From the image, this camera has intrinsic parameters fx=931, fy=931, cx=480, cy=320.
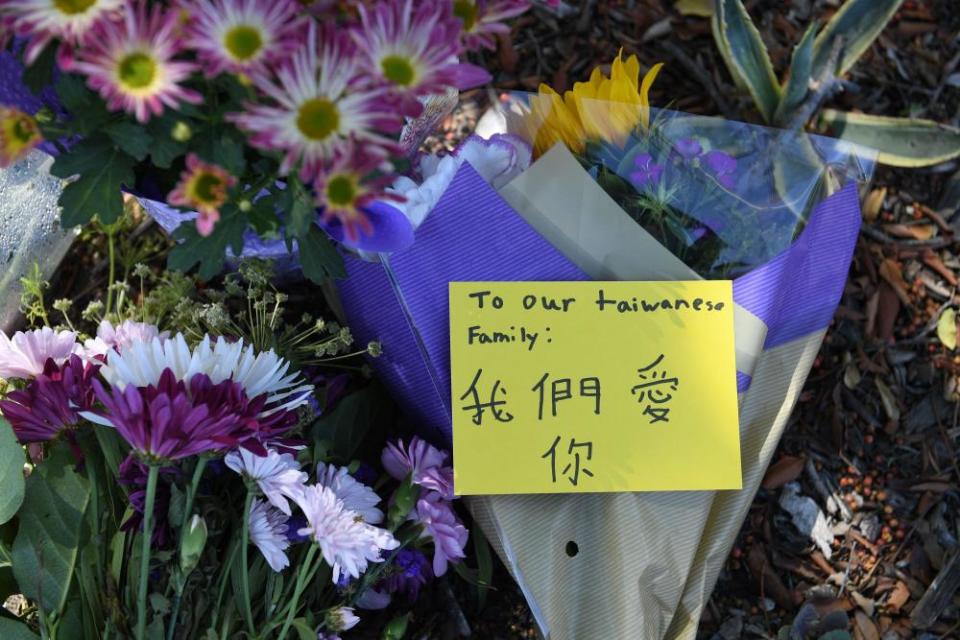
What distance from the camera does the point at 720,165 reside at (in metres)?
1.02

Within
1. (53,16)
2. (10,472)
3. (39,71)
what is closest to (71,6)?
(53,16)

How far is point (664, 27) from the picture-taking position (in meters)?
1.42

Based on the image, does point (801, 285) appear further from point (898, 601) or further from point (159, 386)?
point (159, 386)

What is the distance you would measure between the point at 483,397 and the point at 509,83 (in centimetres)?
62

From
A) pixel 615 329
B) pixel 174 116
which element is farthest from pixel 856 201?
pixel 174 116

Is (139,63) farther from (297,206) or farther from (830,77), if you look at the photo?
(830,77)

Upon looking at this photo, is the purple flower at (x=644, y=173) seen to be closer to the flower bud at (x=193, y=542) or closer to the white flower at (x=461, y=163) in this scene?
the white flower at (x=461, y=163)

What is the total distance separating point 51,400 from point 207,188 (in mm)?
325

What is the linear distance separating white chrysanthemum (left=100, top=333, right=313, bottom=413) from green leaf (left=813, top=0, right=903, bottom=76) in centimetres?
91

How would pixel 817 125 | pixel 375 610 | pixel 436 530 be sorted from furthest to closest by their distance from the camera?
pixel 817 125 → pixel 375 610 → pixel 436 530

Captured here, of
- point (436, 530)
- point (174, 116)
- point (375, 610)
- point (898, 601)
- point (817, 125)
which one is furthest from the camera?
point (817, 125)

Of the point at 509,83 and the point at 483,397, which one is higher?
the point at 509,83

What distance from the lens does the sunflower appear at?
3.31 feet

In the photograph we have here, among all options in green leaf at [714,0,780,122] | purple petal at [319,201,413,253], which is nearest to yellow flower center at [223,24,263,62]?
purple petal at [319,201,413,253]
